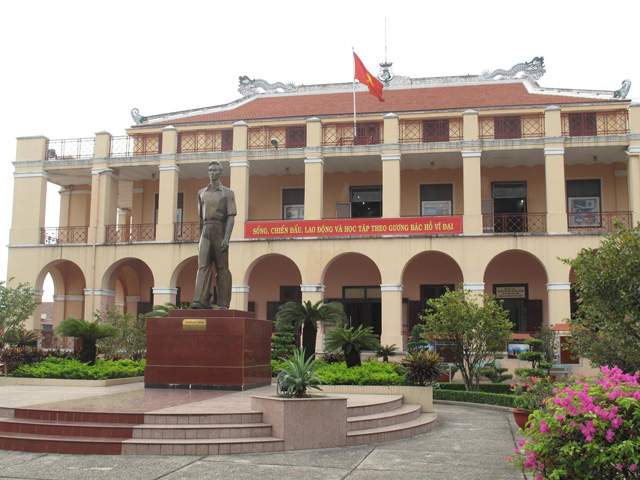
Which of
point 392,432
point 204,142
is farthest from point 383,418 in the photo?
point 204,142

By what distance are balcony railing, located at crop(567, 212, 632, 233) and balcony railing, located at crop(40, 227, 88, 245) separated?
19681 millimetres

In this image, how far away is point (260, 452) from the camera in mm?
8570

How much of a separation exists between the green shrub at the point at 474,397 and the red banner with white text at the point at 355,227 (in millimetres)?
8847

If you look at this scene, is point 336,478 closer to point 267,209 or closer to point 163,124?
point 267,209

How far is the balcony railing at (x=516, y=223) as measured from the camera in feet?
86.8

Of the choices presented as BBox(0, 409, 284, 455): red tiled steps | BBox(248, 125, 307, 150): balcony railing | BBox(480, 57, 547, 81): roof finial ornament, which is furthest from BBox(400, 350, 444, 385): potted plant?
BBox(480, 57, 547, 81): roof finial ornament

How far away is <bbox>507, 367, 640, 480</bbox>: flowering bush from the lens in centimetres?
528

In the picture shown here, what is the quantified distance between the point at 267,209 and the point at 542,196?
37.6ft

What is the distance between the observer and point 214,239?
13.0 m

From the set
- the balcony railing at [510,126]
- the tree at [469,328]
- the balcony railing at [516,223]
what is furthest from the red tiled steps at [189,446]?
the balcony railing at [510,126]

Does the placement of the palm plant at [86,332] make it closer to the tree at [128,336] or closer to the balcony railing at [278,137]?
the tree at [128,336]

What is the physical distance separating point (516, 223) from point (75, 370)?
1841 cm

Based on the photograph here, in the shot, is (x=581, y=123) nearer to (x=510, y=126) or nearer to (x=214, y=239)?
(x=510, y=126)

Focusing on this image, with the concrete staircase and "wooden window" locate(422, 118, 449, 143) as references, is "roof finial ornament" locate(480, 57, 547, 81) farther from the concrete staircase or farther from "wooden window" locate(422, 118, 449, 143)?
the concrete staircase
